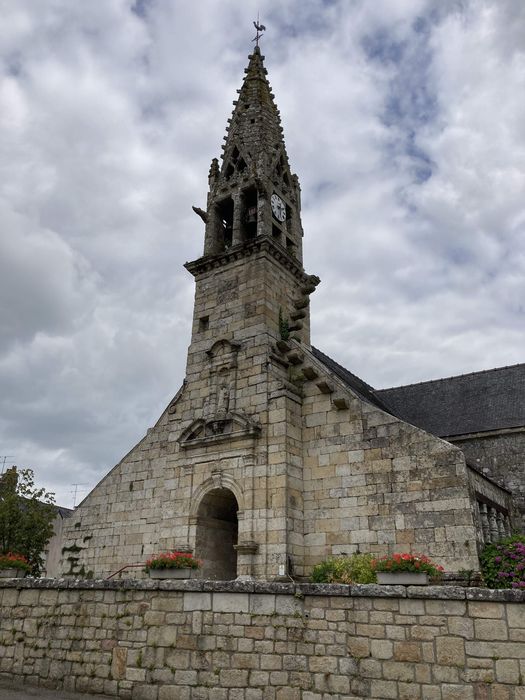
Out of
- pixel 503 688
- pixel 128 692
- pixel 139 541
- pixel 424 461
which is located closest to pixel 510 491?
pixel 424 461

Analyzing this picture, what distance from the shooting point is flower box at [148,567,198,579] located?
7789 mm

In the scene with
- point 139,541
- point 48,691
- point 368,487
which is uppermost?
point 368,487

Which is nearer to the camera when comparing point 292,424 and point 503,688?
point 503,688

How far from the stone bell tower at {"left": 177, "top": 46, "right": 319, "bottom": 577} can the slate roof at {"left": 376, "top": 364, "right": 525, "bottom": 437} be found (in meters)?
5.84

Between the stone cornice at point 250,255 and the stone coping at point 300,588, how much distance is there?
9342 mm

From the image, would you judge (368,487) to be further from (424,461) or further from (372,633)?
(372,633)

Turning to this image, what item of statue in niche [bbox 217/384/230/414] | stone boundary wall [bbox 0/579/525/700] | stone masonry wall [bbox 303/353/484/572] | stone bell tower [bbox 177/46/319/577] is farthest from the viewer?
statue in niche [bbox 217/384/230/414]

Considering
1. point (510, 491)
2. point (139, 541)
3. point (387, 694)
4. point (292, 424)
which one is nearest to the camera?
point (387, 694)

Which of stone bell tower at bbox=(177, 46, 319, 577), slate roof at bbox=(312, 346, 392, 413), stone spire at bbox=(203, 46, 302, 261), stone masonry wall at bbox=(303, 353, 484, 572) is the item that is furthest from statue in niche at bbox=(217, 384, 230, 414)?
slate roof at bbox=(312, 346, 392, 413)

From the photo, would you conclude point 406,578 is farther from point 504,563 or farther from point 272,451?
point 272,451

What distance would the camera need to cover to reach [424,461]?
420 inches

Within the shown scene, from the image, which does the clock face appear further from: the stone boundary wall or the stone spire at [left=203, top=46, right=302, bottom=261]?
the stone boundary wall

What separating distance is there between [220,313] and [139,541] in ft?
20.4

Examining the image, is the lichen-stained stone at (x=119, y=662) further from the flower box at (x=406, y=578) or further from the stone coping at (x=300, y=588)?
the flower box at (x=406, y=578)
